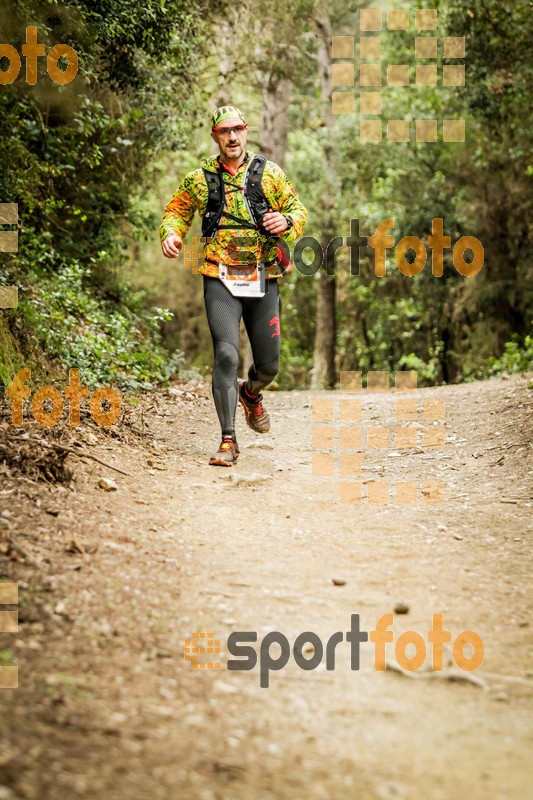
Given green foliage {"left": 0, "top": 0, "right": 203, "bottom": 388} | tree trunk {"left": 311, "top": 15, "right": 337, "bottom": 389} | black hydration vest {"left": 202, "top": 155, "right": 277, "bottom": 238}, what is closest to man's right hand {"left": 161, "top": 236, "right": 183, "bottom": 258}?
black hydration vest {"left": 202, "top": 155, "right": 277, "bottom": 238}

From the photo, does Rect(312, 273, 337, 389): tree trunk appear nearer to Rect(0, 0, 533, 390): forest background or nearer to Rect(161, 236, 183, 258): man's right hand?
Rect(0, 0, 533, 390): forest background

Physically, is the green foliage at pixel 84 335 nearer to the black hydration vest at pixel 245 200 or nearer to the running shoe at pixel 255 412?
the running shoe at pixel 255 412

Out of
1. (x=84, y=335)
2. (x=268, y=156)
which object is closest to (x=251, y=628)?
(x=84, y=335)

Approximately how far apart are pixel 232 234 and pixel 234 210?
0.18 m

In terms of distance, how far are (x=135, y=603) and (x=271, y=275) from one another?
338cm

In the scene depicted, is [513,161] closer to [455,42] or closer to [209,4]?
[455,42]

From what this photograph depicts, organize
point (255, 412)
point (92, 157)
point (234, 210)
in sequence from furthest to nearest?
point (92, 157) → point (255, 412) → point (234, 210)

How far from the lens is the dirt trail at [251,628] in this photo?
217 centimetres

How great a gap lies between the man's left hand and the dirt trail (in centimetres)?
180

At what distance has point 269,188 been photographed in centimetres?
589

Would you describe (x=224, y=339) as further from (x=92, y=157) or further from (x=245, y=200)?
(x=92, y=157)

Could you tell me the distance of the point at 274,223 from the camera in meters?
5.69

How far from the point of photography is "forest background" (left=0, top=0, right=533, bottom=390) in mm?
8227

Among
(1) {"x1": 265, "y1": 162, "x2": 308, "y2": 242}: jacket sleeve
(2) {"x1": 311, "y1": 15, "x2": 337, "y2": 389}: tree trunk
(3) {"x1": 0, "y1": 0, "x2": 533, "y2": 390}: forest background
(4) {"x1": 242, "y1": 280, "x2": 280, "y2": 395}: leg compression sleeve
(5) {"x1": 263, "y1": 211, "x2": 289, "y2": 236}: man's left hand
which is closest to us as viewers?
(5) {"x1": 263, "y1": 211, "x2": 289, "y2": 236}: man's left hand
